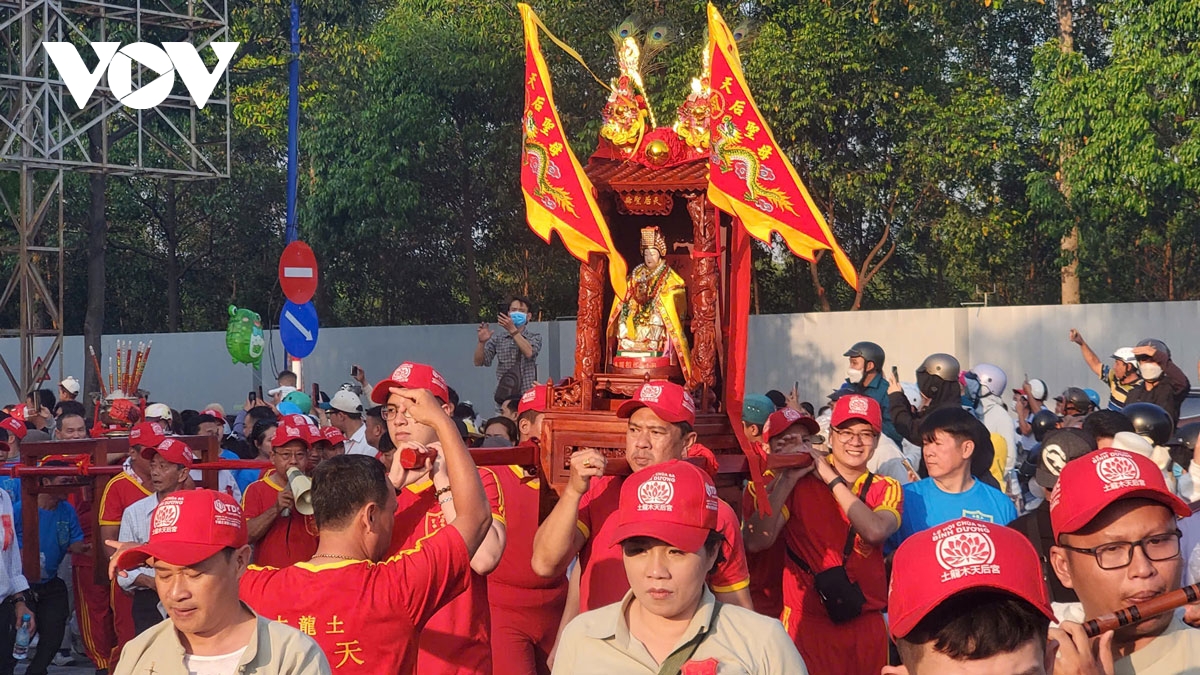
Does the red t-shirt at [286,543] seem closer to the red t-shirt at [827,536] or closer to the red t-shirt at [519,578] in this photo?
the red t-shirt at [519,578]

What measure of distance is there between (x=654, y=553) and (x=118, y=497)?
5098 millimetres

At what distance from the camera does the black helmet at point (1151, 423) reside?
6.99m

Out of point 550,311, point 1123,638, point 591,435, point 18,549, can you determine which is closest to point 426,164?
point 550,311

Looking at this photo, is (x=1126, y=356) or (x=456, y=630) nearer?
(x=456, y=630)

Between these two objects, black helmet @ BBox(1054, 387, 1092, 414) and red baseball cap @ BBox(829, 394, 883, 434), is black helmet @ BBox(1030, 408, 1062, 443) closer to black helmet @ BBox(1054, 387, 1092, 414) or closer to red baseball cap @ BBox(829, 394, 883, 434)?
black helmet @ BBox(1054, 387, 1092, 414)

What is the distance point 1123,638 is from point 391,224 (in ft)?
71.2

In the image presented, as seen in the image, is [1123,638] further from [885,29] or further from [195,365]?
[195,365]

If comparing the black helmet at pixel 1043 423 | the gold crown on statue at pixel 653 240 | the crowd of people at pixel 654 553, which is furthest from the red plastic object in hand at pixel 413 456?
the black helmet at pixel 1043 423

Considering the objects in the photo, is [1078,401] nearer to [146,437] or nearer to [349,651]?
[146,437]

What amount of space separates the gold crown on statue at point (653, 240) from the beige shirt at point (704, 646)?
3.49 meters

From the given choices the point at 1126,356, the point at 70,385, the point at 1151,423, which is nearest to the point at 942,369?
the point at 1126,356

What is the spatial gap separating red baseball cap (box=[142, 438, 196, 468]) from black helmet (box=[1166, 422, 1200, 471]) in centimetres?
460

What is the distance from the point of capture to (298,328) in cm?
1383

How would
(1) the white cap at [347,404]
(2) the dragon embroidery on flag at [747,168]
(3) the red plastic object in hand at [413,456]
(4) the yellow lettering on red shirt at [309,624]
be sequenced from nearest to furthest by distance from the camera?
(4) the yellow lettering on red shirt at [309,624], (3) the red plastic object in hand at [413,456], (2) the dragon embroidery on flag at [747,168], (1) the white cap at [347,404]
